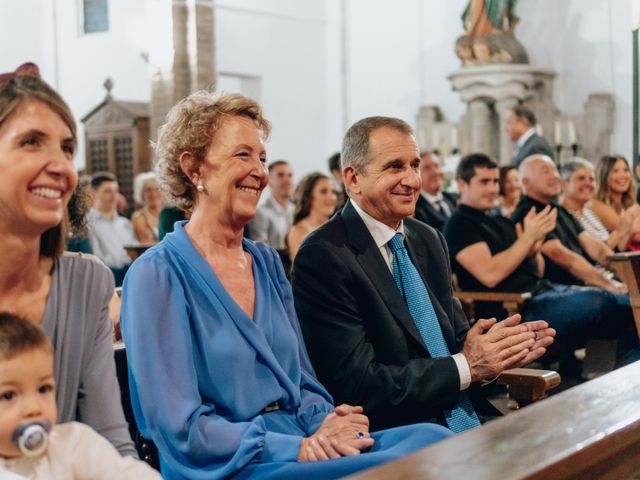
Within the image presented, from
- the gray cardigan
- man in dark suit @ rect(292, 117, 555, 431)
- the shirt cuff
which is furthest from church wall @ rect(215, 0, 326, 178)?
the gray cardigan

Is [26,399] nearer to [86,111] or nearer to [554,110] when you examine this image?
[554,110]

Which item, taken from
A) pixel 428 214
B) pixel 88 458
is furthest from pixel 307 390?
pixel 428 214

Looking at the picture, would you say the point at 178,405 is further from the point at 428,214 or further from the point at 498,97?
the point at 498,97

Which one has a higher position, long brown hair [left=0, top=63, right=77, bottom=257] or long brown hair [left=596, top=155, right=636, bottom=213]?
long brown hair [left=0, top=63, right=77, bottom=257]

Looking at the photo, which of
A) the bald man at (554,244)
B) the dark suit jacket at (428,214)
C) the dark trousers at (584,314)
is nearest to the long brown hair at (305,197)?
the dark suit jacket at (428,214)

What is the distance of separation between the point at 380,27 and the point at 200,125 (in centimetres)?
1152

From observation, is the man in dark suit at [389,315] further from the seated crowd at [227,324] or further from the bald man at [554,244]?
the bald man at [554,244]

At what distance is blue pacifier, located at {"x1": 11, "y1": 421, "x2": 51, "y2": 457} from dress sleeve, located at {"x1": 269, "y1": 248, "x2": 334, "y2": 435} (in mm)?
924

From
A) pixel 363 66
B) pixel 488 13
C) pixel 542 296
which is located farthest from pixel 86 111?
pixel 542 296

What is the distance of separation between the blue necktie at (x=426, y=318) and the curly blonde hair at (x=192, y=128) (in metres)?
0.63

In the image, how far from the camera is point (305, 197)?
6137mm

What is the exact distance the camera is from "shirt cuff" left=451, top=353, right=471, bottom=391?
2664 mm

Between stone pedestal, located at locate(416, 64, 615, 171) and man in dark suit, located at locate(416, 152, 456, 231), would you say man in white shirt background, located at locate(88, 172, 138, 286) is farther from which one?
stone pedestal, located at locate(416, 64, 615, 171)

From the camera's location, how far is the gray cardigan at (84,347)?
70.8 inches
